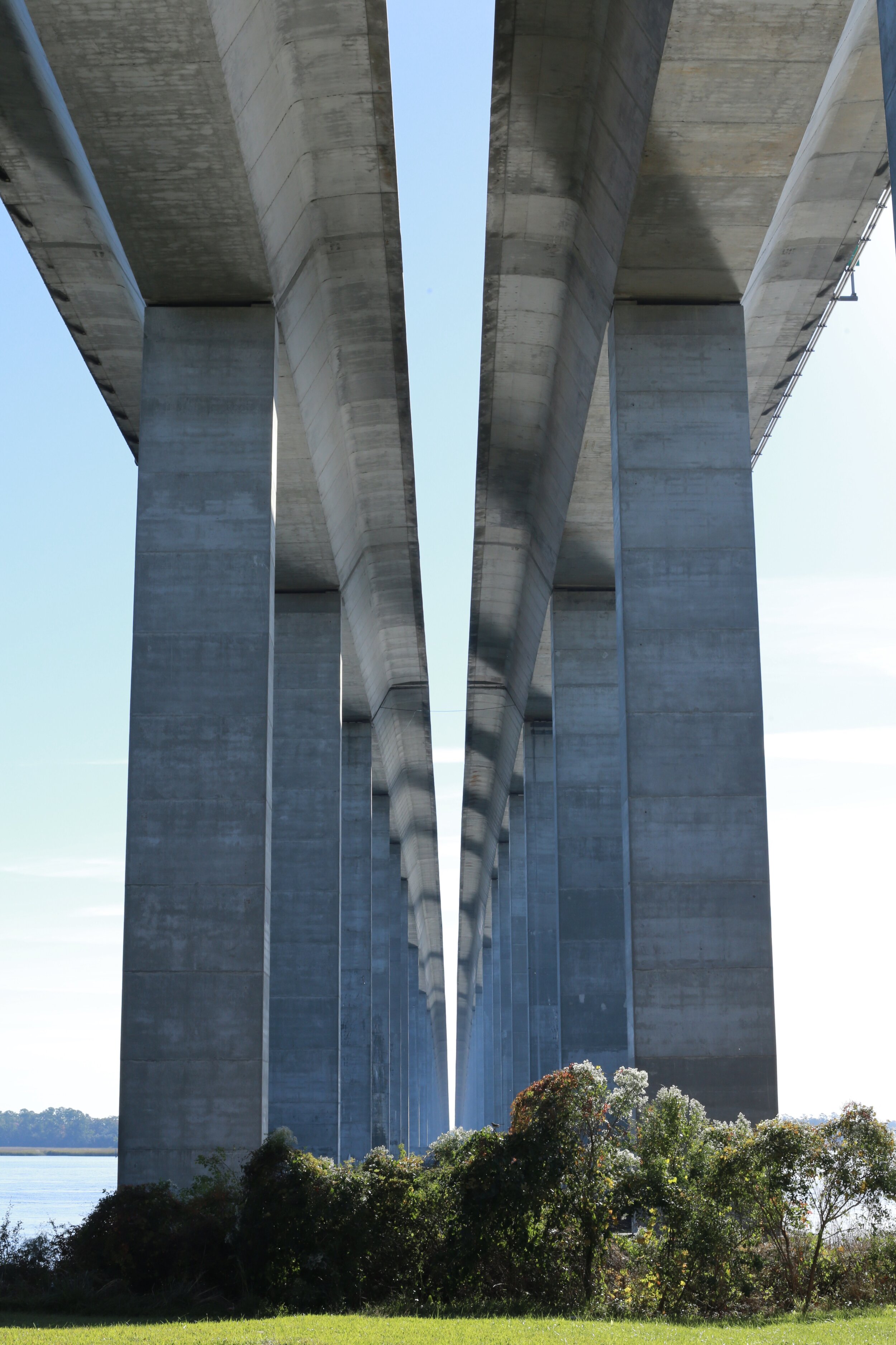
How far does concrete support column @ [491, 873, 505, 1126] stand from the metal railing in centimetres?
3343

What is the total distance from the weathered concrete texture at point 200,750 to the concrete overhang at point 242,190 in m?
1.27

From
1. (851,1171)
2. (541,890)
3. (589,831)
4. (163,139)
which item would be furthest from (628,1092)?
(541,890)

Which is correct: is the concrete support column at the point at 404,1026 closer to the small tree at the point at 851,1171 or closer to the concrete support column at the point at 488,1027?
the concrete support column at the point at 488,1027

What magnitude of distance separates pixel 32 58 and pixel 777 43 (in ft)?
27.0

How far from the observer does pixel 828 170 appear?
60.4 feet

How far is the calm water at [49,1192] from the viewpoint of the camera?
33.7m

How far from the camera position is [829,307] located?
2148 cm

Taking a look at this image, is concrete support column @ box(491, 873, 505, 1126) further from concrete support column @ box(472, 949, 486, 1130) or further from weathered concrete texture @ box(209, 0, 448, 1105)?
weathered concrete texture @ box(209, 0, 448, 1105)

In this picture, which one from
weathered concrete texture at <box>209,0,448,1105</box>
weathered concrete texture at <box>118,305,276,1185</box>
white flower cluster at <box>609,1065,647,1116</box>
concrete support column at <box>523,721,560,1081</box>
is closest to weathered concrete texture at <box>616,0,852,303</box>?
weathered concrete texture at <box>209,0,448,1105</box>

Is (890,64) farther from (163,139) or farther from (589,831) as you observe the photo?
(589,831)

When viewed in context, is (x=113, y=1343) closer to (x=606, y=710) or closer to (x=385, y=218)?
(x=385, y=218)

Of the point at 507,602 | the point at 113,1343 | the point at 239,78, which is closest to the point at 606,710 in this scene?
the point at 507,602

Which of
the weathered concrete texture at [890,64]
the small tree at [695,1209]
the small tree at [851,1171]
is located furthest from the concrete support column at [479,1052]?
the weathered concrete texture at [890,64]

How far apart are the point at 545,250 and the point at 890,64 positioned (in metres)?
12.7
